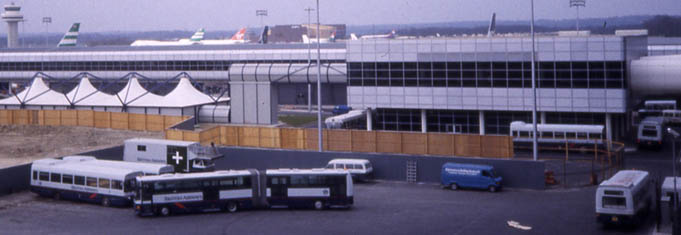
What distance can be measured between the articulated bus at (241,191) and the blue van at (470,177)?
615 centimetres

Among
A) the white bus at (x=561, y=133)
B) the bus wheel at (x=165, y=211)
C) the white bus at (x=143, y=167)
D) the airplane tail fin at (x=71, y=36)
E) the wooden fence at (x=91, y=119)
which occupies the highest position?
the airplane tail fin at (x=71, y=36)

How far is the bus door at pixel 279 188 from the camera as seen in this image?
26.3 meters

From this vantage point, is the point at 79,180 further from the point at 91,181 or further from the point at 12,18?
the point at 12,18

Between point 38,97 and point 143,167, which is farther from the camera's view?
point 38,97

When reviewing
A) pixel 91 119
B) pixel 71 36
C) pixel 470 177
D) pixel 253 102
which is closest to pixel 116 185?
pixel 470 177

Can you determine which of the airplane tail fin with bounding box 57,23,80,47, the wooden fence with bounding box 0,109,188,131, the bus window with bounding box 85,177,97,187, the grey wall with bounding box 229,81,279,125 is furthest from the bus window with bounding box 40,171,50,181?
the airplane tail fin with bounding box 57,23,80,47

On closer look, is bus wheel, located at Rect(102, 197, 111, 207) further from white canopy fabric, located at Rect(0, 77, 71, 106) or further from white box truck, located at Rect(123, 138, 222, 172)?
white canopy fabric, located at Rect(0, 77, 71, 106)

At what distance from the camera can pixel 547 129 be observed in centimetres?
4006

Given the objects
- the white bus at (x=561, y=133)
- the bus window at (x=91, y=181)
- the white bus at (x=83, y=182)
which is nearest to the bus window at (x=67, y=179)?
the white bus at (x=83, y=182)

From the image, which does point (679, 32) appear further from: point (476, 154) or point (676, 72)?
point (476, 154)

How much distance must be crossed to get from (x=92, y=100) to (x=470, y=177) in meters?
37.8

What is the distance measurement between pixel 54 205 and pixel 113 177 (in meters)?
2.90

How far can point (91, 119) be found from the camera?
50.8 metres

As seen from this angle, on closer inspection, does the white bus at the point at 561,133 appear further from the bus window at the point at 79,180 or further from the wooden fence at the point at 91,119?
the bus window at the point at 79,180
